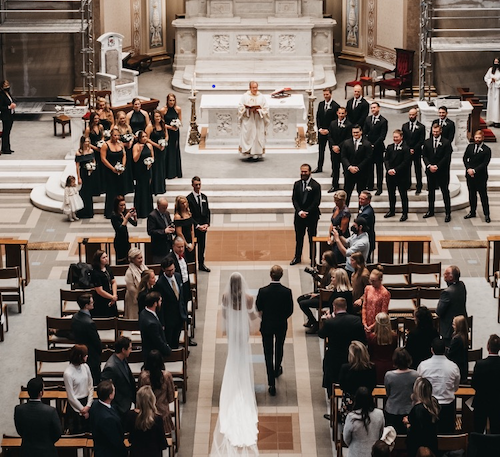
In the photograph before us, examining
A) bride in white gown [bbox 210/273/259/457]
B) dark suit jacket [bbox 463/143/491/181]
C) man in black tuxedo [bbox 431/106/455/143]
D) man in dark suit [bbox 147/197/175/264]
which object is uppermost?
man in black tuxedo [bbox 431/106/455/143]

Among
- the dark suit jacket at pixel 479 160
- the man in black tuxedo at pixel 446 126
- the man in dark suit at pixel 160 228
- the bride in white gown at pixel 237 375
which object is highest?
the man in black tuxedo at pixel 446 126

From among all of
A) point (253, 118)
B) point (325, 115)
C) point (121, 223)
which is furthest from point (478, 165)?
point (121, 223)

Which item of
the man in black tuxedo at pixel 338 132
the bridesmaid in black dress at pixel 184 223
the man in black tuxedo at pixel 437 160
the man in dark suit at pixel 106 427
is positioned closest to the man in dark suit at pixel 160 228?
the bridesmaid in black dress at pixel 184 223

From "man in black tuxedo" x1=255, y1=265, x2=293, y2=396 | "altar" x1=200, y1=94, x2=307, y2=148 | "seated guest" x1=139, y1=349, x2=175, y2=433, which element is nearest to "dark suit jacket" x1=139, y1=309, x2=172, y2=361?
"seated guest" x1=139, y1=349, x2=175, y2=433

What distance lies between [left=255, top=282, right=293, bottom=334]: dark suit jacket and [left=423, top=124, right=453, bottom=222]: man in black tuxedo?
6.22 m

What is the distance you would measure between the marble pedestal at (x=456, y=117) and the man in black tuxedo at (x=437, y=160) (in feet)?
10.5

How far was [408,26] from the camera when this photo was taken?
83.5ft

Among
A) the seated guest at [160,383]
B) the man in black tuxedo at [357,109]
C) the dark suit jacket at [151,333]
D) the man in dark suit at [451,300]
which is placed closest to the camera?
the seated guest at [160,383]

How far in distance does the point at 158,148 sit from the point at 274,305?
6.69 metres

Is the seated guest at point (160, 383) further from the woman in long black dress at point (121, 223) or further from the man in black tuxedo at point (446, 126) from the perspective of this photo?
the man in black tuxedo at point (446, 126)

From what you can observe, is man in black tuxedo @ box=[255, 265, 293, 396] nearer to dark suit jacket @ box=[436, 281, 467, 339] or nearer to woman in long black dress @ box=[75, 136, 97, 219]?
dark suit jacket @ box=[436, 281, 467, 339]

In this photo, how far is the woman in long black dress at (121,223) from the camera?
47.3ft

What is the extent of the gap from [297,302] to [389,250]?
5.06 feet

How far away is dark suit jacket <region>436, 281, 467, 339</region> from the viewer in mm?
12156
